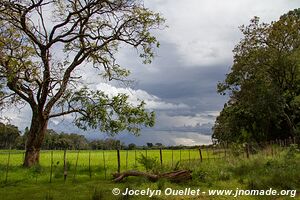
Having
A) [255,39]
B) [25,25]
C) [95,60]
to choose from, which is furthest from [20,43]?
[255,39]

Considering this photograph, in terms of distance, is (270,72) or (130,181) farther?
(270,72)

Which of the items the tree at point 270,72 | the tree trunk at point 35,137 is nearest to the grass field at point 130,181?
the tree trunk at point 35,137

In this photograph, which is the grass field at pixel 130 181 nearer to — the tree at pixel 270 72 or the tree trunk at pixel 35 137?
the tree trunk at pixel 35 137

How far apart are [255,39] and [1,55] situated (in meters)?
28.1

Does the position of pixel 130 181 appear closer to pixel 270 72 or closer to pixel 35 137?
pixel 35 137

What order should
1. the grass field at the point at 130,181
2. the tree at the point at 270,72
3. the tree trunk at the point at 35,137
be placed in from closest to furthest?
the grass field at the point at 130,181 → the tree trunk at the point at 35,137 → the tree at the point at 270,72

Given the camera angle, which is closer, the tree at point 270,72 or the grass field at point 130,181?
the grass field at point 130,181

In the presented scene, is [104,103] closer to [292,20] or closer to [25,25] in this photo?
[25,25]

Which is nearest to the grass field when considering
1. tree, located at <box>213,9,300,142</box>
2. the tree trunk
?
the tree trunk

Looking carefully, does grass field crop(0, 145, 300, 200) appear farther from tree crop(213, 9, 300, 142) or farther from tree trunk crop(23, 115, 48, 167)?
tree crop(213, 9, 300, 142)

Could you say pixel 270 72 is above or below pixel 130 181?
above

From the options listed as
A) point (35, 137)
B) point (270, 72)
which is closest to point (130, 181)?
point (35, 137)

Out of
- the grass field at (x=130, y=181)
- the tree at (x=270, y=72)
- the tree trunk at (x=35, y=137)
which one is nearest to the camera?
the grass field at (x=130, y=181)

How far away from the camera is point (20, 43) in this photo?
58.8ft
